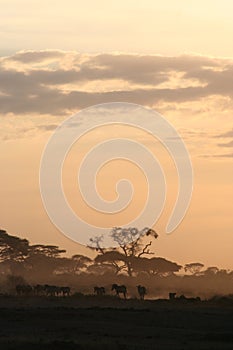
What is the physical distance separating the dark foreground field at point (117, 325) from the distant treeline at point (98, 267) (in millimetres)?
46607

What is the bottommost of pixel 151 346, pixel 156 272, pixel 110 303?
pixel 151 346

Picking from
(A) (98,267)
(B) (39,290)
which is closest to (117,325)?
(B) (39,290)

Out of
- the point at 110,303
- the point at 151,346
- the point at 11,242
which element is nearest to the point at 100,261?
the point at 11,242

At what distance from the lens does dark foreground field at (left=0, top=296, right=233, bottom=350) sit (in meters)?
40.8

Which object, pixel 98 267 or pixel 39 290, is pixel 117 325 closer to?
pixel 39 290

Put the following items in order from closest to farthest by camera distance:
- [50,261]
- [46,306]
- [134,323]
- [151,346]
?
1. [151,346]
2. [134,323]
3. [46,306]
4. [50,261]

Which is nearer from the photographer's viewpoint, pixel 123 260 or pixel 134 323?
pixel 134 323

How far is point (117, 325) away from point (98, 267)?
250ft

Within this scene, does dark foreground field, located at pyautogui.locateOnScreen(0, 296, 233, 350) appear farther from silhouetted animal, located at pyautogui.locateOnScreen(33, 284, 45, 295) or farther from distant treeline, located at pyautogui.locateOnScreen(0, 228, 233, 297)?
distant treeline, located at pyautogui.locateOnScreen(0, 228, 233, 297)

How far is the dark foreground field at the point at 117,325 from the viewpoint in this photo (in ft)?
134

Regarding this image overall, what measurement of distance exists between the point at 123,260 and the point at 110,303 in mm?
51593

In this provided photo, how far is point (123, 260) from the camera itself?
117 m

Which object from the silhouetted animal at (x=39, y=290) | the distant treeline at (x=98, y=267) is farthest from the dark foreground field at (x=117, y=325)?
the distant treeline at (x=98, y=267)

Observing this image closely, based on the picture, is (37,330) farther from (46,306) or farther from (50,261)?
(50,261)
